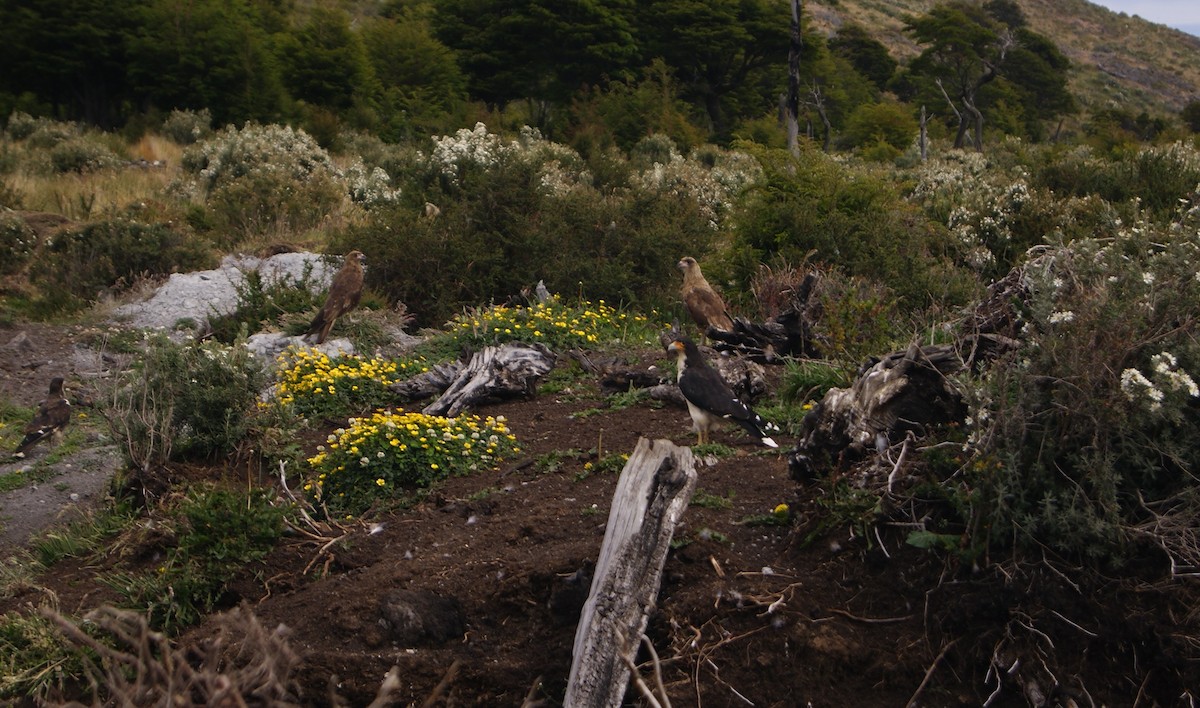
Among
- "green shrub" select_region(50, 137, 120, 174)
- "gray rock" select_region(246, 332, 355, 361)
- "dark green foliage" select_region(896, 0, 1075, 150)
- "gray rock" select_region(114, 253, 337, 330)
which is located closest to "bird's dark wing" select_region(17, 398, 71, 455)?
"gray rock" select_region(246, 332, 355, 361)

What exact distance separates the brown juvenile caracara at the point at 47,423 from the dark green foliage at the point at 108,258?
444 cm

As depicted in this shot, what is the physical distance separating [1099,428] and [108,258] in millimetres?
11786

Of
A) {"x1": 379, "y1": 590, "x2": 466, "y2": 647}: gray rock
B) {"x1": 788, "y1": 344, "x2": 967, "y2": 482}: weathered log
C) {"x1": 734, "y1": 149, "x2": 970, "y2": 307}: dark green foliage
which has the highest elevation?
{"x1": 788, "y1": 344, "x2": 967, "y2": 482}: weathered log

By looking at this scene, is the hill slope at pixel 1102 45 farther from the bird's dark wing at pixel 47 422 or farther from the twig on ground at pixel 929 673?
the twig on ground at pixel 929 673

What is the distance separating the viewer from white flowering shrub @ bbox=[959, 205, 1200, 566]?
3.77 m

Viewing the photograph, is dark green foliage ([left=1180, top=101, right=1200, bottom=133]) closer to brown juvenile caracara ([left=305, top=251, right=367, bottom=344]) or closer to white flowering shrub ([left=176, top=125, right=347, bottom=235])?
white flowering shrub ([left=176, top=125, right=347, bottom=235])

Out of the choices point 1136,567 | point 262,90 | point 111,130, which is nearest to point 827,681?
point 1136,567

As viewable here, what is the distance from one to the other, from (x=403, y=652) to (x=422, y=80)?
95.8ft

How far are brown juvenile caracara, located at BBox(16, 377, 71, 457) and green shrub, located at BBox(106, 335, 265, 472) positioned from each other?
164cm

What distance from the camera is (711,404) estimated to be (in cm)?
591

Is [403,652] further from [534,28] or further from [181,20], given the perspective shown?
[534,28]

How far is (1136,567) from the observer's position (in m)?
3.89

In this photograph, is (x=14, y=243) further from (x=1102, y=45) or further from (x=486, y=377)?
(x=1102, y=45)

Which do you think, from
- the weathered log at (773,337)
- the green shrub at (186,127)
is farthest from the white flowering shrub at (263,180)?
the weathered log at (773,337)
